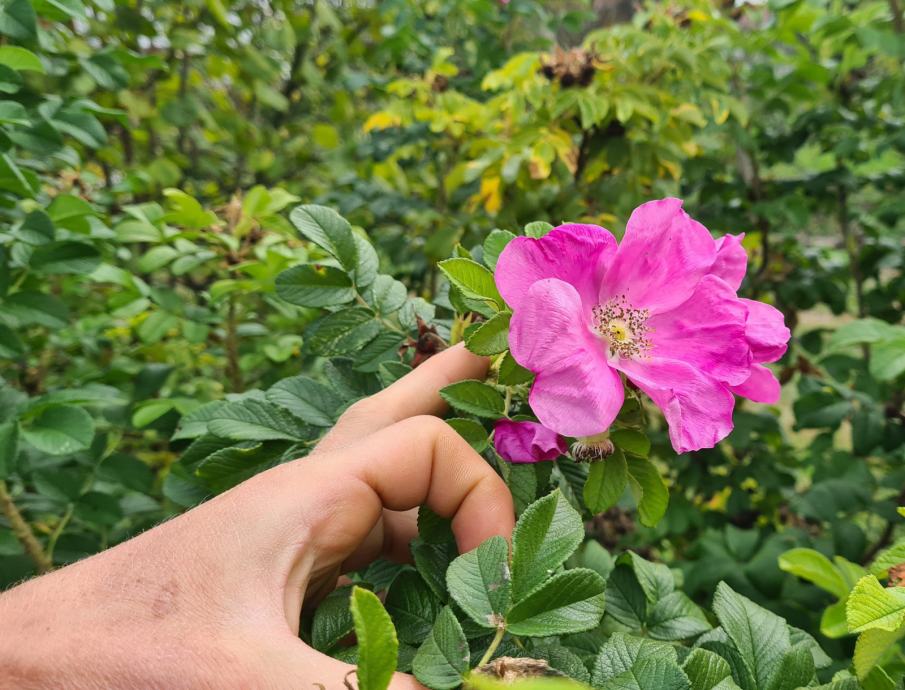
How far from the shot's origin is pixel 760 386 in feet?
2.61

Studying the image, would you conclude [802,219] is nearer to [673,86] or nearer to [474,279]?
[673,86]

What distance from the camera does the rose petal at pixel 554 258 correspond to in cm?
69

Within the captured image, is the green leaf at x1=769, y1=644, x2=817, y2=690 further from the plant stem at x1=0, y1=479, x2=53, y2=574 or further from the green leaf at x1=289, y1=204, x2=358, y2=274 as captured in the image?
the plant stem at x1=0, y1=479, x2=53, y2=574

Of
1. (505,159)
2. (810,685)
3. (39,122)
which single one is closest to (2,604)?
(810,685)

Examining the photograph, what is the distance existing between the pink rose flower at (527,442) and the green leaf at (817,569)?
0.53 metres

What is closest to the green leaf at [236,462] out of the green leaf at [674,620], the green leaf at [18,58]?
the green leaf at [674,620]

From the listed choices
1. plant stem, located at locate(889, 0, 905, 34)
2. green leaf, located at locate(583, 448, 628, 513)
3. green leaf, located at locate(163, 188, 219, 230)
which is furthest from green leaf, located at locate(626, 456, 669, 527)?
plant stem, located at locate(889, 0, 905, 34)

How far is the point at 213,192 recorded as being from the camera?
291cm

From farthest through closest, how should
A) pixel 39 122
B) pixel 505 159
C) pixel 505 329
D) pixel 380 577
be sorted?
pixel 505 159
pixel 39 122
pixel 380 577
pixel 505 329

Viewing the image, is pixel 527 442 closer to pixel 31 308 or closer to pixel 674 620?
pixel 674 620

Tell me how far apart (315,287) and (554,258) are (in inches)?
16.9

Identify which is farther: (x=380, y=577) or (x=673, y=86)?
(x=673, y=86)

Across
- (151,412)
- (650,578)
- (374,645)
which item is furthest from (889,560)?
(151,412)

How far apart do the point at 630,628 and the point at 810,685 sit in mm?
230
